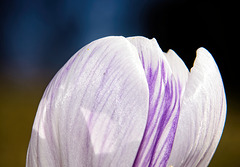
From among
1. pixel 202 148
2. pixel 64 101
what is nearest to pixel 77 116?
pixel 64 101

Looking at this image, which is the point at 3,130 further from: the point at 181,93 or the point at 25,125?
the point at 181,93

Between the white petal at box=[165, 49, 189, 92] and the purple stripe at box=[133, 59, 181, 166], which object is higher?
the white petal at box=[165, 49, 189, 92]

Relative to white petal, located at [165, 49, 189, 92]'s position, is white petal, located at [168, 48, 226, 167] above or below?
below
